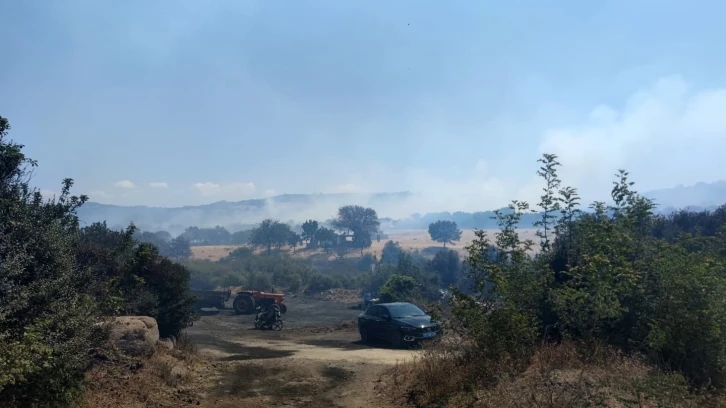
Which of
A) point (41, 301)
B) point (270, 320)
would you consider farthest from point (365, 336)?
point (41, 301)

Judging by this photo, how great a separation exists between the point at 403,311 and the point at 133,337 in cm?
937

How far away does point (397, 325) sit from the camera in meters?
16.9

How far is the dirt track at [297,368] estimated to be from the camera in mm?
9555

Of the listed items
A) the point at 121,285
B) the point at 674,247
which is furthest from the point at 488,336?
the point at 121,285

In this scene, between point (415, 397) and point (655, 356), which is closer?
point (655, 356)

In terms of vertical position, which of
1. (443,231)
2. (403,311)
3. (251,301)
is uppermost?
(443,231)

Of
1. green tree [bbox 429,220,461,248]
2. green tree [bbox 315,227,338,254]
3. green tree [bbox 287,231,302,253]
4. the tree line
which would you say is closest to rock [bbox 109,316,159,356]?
the tree line

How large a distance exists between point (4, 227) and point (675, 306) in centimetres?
1085

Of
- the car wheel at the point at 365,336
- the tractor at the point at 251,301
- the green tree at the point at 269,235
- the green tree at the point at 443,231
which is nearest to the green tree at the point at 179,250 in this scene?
the green tree at the point at 269,235

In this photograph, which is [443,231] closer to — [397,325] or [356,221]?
[356,221]

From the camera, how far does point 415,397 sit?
8.93 m

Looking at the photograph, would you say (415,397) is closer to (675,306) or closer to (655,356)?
(655,356)

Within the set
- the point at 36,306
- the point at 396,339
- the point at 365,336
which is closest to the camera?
the point at 36,306

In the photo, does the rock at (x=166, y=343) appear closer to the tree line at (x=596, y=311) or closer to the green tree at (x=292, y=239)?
the tree line at (x=596, y=311)
